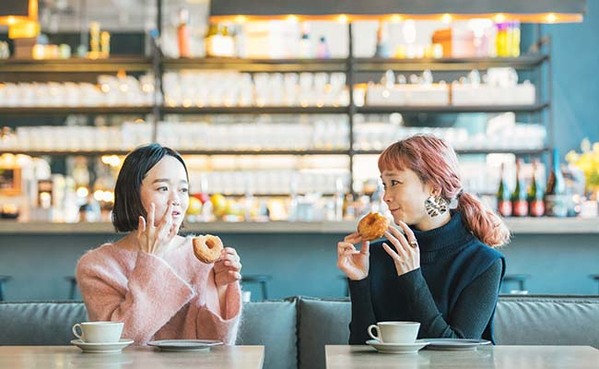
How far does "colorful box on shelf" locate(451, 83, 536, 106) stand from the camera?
7853 mm

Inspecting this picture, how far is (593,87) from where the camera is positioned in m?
8.96

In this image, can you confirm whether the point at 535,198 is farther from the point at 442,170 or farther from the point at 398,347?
the point at 398,347

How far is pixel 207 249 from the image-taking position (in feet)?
8.44

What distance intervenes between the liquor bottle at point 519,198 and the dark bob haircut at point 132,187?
3531mm

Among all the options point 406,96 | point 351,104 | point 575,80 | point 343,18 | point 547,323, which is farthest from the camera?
point 575,80

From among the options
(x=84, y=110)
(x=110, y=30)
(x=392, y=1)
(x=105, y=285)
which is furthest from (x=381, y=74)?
(x=105, y=285)

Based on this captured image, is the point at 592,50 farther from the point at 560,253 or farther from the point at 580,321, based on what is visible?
the point at 580,321

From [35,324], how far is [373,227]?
43.0 inches

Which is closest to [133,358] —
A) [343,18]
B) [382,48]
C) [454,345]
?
[454,345]

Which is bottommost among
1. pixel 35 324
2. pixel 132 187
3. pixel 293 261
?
pixel 293 261

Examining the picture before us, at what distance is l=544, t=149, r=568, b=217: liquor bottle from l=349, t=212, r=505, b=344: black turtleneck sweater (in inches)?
122

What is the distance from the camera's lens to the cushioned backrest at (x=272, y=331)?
3076 mm

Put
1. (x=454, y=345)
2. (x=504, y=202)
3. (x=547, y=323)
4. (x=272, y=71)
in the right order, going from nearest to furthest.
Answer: (x=454, y=345)
(x=547, y=323)
(x=504, y=202)
(x=272, y=71)

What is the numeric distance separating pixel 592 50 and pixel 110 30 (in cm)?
557
